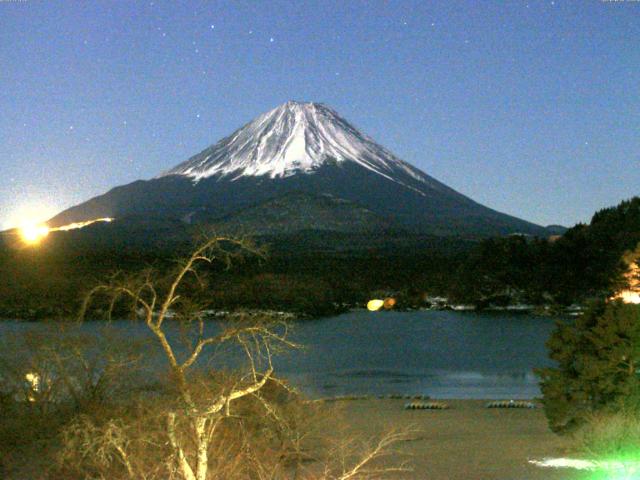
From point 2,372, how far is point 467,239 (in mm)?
68057

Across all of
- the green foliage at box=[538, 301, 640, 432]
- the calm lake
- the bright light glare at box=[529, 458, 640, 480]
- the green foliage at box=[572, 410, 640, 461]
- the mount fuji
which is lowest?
the calm lake

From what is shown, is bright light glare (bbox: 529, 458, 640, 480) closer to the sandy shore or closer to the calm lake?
the sandy shore

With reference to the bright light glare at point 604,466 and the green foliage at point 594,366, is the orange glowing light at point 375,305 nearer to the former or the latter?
the green foliage at point 594,366

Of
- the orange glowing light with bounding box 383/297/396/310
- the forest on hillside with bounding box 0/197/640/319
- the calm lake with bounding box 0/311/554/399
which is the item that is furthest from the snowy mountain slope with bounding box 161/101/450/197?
the calm lake with bounding box 0/311/554/399

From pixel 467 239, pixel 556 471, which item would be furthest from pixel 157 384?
pixel 467 239

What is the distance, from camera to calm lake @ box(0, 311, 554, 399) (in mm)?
25281

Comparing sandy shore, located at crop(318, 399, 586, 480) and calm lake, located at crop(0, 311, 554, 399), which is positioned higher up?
sandy shore, located at crop(318, 399, 586, 480)

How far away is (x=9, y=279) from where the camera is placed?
61.3 metres

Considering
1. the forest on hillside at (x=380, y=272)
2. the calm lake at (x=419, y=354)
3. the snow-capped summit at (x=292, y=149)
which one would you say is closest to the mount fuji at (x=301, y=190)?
the snow-capped summit at (x=292, y=149)

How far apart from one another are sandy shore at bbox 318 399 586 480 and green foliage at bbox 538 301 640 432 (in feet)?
3.09

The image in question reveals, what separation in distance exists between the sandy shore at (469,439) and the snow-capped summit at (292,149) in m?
84.4

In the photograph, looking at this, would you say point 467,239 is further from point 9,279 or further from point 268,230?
point 9,279

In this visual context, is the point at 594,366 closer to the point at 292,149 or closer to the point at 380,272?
the point at 380,272

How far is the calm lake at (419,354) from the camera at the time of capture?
82.9 ft
